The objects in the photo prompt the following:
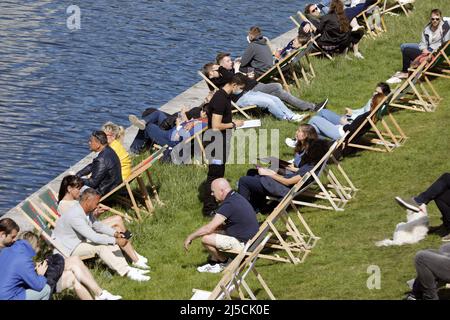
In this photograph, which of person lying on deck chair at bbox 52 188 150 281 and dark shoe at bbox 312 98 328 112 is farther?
dark shoe at bbox 312 98 328 112

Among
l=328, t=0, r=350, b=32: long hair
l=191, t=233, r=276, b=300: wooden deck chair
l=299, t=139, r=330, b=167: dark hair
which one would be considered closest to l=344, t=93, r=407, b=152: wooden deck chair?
l=299, t=139, r=330, b=167: dark hair

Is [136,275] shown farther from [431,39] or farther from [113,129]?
[431,39]

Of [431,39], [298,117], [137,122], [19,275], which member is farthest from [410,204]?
[431,39]

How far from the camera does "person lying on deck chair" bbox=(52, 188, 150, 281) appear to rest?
11836 millimetres

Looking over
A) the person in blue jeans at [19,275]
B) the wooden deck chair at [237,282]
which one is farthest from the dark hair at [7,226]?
the wooden deck chair at [237,282]

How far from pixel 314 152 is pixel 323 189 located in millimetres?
575

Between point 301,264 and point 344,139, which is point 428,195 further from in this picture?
point 344,139

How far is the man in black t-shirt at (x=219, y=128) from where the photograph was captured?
1366 cm

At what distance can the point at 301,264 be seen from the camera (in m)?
12.1

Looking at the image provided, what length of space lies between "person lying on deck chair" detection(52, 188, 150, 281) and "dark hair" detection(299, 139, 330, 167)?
112 inches

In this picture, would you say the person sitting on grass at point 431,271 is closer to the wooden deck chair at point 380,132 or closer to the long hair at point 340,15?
the wooden deck chair at point 380,132

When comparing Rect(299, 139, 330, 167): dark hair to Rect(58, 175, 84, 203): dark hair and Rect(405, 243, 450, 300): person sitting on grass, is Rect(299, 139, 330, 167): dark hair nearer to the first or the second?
Rect(58, 175, 84, 203): dark hair

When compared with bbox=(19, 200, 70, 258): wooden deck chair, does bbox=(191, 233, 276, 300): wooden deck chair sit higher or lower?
higher
